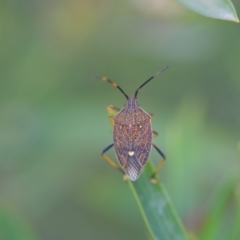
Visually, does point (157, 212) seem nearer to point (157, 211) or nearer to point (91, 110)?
point (157, 211)

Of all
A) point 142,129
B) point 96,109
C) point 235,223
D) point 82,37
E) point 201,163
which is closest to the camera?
point 235,223

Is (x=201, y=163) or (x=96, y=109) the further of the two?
(x=96, y=109)

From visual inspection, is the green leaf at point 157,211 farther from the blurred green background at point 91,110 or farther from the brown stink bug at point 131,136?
the blurred green background at point 91,110

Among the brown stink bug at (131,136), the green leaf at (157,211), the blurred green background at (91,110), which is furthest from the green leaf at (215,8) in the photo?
the blurred green background at (91,110)

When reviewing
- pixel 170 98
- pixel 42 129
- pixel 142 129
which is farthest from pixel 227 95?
pixel 142 129

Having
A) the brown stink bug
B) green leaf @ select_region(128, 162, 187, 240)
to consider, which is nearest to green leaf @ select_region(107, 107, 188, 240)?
green leaf @ select_region(128, 162, 187, 240)

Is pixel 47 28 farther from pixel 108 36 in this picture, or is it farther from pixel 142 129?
pixel 142 129
